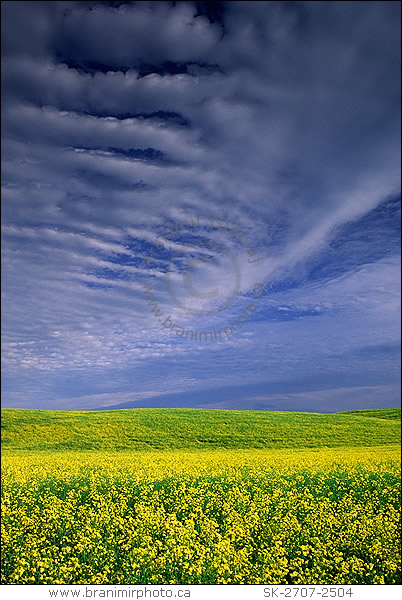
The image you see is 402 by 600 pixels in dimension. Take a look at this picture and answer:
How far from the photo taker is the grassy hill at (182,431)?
107 ft

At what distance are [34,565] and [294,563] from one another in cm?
567

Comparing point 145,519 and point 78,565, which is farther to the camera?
point 145,519

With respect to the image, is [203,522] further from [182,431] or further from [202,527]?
[182,431]

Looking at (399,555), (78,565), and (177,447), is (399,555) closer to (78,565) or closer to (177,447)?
(78,565)

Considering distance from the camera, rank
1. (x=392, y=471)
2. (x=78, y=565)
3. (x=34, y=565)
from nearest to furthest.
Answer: (x=78, y=565) < (x=34, y=565) < (x=392, y=471)

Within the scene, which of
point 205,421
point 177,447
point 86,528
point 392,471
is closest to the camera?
point 86,528

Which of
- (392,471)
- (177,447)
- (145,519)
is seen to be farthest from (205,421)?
(145,519)

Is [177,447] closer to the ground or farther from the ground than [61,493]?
closer to the ground

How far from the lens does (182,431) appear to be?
36281mm

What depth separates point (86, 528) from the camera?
10031mm

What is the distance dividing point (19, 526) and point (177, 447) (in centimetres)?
A: 2233

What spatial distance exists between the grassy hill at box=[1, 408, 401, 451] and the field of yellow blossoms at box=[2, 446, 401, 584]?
61.1 feet

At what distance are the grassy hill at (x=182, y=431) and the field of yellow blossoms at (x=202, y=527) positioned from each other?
18.6m

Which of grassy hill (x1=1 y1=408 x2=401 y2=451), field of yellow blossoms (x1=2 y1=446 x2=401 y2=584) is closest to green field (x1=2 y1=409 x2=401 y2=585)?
field of yellow blossoms (x1=2 y1=446 x2=401 y2=584)
